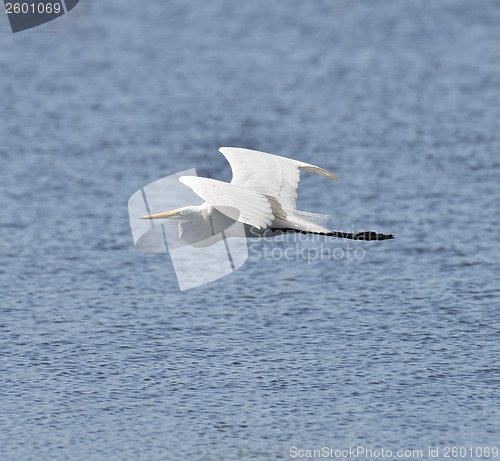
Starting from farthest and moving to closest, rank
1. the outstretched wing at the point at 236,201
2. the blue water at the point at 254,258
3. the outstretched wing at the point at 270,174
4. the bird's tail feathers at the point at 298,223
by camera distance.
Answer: the outstretched wing at the point at 270,174, the bird's tail feathers at the point at 298,223, the blue water at the point at 254,258, the outstretched wing at the point at 236,201

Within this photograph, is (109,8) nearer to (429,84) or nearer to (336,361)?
(429,84)

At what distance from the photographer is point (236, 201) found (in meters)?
10.6

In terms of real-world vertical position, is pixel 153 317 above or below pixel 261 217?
below

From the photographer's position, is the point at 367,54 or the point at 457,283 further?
the point at 367,54

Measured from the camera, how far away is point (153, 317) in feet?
46.1

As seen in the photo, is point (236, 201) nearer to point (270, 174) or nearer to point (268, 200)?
point (268, 200)

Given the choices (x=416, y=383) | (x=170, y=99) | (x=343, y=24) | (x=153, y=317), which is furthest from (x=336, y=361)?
(x=343, y=24)

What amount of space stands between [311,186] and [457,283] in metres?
3.73

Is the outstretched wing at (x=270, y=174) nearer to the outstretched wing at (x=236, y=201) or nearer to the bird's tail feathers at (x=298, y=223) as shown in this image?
the bird's tail feathers at (x=298, y=223)

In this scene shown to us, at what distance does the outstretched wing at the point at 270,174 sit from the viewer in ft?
39.7

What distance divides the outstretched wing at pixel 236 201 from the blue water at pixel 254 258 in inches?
84.1

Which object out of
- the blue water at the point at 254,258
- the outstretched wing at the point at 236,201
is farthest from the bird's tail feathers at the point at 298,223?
the blue water at the point at 254,258

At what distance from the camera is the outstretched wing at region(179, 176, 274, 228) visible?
10320 millimetres

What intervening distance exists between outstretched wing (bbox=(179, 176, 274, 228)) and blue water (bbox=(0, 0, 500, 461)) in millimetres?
2137
